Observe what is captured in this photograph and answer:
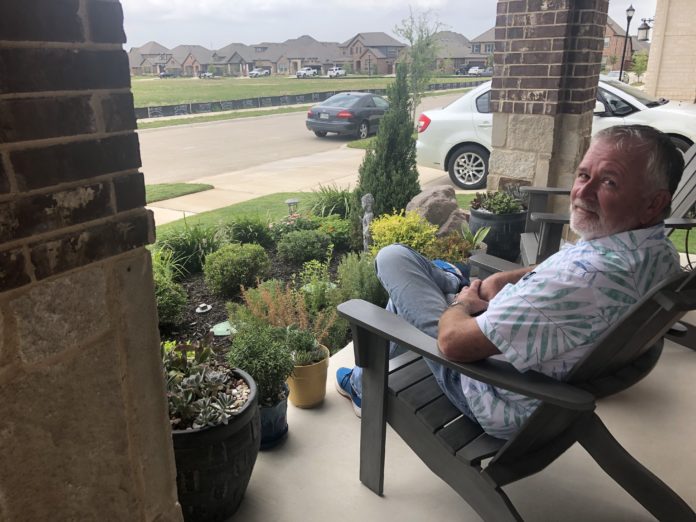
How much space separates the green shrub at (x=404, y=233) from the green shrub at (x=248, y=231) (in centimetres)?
128

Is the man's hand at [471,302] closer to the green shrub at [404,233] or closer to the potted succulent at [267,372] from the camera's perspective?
the potted succulent at [267,372]

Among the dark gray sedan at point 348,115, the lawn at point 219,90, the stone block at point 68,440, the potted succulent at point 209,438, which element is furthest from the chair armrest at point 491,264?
the lawn at point 219,90

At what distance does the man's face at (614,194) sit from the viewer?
161 centimetres

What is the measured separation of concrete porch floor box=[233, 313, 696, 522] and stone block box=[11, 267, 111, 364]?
1.12 m

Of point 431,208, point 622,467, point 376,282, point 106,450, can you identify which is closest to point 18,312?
point 106,450

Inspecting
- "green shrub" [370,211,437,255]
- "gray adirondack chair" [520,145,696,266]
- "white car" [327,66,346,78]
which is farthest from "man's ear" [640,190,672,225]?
"white car" [327,66,346,78]

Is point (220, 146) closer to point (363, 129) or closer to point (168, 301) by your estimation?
point (363, 129)

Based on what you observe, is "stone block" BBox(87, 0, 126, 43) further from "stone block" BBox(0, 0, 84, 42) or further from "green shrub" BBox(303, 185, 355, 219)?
"green shrub" BBox(303, 185, 355, 219)

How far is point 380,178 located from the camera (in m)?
5.05

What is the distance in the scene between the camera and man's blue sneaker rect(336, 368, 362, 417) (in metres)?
2.59

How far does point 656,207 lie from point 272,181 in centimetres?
812

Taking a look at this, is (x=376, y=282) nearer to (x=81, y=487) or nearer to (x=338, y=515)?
(x=338, y=515)

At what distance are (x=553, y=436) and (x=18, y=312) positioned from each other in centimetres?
149

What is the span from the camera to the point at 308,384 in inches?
102
